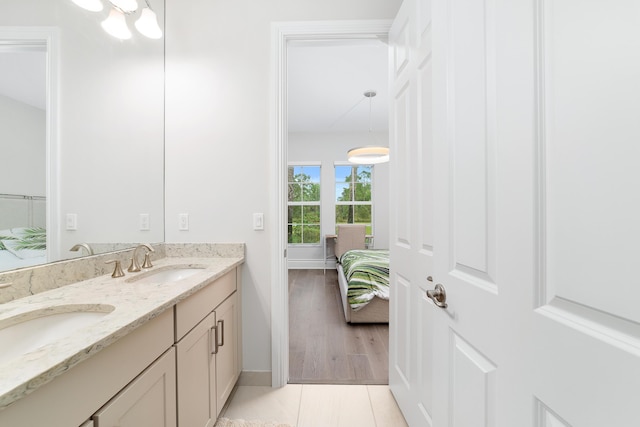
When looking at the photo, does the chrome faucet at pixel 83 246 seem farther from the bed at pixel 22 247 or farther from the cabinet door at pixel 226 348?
the cabinet door at pixel 226 348

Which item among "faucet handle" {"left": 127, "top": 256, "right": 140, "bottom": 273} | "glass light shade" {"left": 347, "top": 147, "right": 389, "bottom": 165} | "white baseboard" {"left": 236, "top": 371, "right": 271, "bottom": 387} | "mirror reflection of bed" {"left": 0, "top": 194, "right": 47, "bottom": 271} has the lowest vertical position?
"white baseboard" {"left": 236, "top": 371, "right": 271, "bottom": 387}

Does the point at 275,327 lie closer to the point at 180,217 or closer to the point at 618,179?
the point at 180,217

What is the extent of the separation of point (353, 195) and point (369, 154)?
6.99ft

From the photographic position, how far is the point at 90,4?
4.33 feet

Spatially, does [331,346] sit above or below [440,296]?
below

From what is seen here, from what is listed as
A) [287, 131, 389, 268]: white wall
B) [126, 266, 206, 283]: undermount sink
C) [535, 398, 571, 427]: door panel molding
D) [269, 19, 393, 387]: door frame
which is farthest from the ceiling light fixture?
[535, 398, 571, 427]: door panel molding

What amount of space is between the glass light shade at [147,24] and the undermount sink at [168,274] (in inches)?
54.5

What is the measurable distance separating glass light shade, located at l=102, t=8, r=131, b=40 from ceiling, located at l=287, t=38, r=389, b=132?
1.01 meters

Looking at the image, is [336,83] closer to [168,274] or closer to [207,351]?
[168,274]

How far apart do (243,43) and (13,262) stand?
67.0 inches

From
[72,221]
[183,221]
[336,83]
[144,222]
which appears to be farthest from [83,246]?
[336,83]

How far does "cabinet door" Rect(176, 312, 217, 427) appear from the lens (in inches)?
42.6

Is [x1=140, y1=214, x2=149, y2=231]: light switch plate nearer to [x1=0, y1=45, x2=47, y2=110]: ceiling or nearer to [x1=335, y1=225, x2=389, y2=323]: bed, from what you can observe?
[x1=0, y1=45, x2=47, y2=110]: ceiling

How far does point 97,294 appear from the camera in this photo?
105cm
